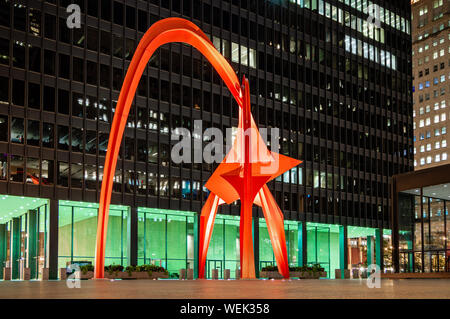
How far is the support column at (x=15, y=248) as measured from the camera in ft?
174

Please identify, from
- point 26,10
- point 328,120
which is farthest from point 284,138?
point 26,10

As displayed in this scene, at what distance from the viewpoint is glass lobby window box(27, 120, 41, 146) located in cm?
4500

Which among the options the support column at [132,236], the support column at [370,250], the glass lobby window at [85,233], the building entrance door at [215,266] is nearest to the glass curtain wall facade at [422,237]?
the building entrance door at [215,266]

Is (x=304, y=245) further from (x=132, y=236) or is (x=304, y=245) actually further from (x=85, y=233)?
(x=85, y=233)

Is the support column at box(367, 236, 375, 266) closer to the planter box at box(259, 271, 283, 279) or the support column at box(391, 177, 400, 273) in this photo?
the planter box at box(259, 271, 283, 279)

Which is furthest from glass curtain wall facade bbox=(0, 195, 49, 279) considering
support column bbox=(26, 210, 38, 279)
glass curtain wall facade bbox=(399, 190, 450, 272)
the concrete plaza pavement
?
the concrete plaza pavement

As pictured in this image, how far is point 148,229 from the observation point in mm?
53500

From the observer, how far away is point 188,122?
55.2 m

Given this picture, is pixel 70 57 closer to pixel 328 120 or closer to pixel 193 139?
pixel 193 139

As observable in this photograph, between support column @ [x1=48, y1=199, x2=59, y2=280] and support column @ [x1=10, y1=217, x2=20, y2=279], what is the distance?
349 inches

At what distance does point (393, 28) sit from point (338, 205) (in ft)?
93.9

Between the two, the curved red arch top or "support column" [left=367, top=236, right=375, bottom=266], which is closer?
the curved red arch top

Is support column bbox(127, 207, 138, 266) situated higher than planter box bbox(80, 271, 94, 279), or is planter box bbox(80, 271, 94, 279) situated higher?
support column bbox(127, 207, 138, 266)

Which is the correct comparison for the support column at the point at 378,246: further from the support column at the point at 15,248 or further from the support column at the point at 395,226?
the support column at the point at 15,248
